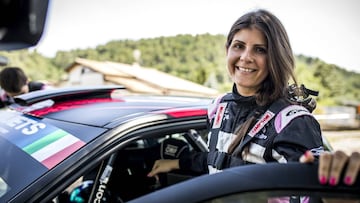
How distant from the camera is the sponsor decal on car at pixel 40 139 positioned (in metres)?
1.53

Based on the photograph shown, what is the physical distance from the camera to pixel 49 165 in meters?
1.47

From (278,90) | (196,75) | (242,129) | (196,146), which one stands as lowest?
(196,75)

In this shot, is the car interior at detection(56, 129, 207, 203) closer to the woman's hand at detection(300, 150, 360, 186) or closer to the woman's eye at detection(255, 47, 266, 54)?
the woman's eye at detection(255, 47, 266, 54)

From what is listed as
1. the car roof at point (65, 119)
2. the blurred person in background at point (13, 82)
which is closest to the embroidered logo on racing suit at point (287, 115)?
→ the car roof at point (65, 119)

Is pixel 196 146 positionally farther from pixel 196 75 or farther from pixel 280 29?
pixel 196 75

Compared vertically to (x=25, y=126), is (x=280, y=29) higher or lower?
higher

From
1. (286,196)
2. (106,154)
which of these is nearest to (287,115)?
(286,196)

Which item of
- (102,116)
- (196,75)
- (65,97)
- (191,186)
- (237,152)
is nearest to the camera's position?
(191,186)

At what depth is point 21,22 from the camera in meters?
1.04

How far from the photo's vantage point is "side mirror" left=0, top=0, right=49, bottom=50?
0.97 meters

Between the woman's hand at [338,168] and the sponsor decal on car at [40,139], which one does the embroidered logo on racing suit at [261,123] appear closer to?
the woman's hand at [338,168]

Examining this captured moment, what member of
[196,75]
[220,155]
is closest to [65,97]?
[220,155]

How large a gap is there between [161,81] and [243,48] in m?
25.0

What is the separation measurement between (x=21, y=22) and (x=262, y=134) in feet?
2.91
